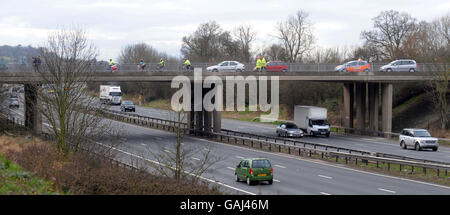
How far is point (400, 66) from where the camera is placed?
56219mm

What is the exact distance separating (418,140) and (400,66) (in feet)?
58.1

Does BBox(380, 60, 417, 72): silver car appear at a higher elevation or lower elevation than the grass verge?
higher

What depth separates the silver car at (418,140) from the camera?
39969mm

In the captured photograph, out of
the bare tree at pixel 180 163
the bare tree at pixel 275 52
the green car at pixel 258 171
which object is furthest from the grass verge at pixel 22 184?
the bare tree at pixel 275 52

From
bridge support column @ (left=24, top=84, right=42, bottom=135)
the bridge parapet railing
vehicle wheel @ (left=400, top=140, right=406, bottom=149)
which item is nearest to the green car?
vehicle wheel @ (left=400, top=140, right=406, bottom=149)

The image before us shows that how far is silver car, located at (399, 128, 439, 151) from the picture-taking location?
40.0 metres

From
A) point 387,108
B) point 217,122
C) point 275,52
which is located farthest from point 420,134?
point 275,52

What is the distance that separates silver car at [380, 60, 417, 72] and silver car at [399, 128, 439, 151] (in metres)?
15.3

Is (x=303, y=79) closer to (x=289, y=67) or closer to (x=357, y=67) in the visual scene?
(x=289, y=67)

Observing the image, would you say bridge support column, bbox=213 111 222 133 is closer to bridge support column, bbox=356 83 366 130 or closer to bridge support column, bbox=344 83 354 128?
bridge support column, bbox=344 83 354 128

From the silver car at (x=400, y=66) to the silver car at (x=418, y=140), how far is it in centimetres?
1534

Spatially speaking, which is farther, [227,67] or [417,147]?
[227,67]

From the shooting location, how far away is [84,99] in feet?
94.6

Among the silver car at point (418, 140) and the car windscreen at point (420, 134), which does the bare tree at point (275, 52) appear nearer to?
the silver car at point (418, 140)
